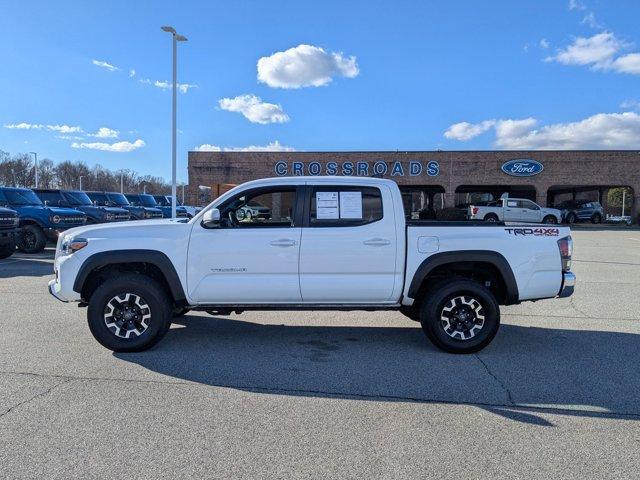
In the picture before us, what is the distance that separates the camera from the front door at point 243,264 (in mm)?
5559

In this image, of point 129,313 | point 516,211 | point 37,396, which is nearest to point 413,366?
point 129,313

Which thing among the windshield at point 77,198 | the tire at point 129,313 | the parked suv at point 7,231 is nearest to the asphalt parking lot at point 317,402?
the tire at point 129,313

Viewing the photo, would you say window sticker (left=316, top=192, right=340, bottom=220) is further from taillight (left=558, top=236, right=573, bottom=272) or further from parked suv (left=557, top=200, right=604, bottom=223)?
parked suv (left=557, top=200, right=604, bottom=223)

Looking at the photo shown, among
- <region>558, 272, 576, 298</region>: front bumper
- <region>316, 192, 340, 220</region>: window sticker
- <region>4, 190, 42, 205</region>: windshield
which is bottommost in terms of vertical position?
<region>558, 272, 576, 298</region>: front bumper

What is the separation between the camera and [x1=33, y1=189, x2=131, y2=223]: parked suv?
60.1 feet

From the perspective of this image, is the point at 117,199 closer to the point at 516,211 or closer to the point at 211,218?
the point at 211,218

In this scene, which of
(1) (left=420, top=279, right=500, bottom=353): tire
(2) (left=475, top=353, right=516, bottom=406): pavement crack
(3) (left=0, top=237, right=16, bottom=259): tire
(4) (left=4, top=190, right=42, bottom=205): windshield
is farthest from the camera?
(4) (left=4, top=190, right=42, bottom=205): windshield

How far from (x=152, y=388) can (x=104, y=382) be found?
0.52 m

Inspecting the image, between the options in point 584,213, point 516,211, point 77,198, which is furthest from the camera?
point 584,213

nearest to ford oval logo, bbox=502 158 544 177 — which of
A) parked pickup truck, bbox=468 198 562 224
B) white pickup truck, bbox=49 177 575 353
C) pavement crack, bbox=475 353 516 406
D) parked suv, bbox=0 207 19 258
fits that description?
parked pickup truck, bbox=468 198 562 224

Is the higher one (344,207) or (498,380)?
(344,207)

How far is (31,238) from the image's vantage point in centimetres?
1562

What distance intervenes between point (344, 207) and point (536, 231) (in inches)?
87.9

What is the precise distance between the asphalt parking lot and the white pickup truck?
0.49 meters
